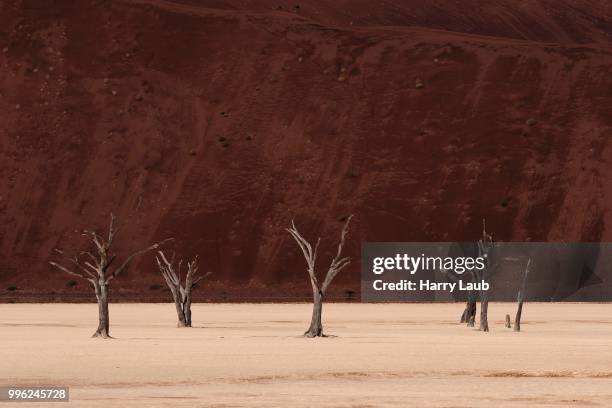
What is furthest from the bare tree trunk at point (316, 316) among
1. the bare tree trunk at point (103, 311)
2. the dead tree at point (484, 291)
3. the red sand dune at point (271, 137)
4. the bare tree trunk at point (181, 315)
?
the red sand dune at point (271, 137)

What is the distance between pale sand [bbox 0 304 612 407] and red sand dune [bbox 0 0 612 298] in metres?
37.0

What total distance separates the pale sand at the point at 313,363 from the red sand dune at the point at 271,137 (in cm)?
3704

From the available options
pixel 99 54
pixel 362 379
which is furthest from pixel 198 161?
pixel 362 379

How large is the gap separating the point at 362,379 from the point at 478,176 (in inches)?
2963

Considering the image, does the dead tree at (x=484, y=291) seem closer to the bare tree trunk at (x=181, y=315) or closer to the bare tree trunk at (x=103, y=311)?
the bare tree trunk at (x=181, y=315)

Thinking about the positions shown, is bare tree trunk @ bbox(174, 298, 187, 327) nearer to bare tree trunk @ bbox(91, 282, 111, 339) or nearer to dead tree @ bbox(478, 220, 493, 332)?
bare tree trunk @ bbox(91, 282, 111, 339)

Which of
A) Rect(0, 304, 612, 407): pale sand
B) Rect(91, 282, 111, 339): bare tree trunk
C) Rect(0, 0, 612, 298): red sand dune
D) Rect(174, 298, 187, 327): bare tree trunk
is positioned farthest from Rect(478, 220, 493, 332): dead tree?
Rect(0, 0, 612, 298): red sand dune

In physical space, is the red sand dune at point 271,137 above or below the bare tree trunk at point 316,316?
above

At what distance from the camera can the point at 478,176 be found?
101938 millimetres

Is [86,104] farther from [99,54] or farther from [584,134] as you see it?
[584,134]

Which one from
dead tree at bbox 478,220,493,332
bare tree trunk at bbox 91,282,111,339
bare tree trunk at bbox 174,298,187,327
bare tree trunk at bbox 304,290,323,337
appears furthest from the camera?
bare tree trunk at bbox 174,298,187,327

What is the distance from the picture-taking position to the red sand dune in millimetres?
98062

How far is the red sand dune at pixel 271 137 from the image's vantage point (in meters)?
98.1

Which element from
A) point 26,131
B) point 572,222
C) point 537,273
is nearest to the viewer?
point 537,273
